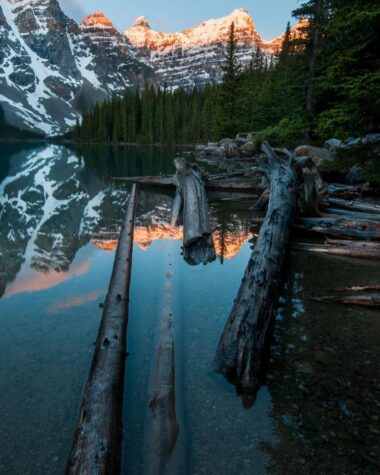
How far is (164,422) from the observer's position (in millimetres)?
3459

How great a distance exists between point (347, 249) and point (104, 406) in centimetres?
721

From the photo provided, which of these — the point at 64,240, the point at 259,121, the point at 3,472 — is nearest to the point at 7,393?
the point at 3,472

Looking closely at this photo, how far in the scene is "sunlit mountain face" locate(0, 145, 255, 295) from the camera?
308 inches

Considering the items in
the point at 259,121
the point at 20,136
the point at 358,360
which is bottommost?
the point at 358,360

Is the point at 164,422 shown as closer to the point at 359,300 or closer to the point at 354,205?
the point at 359,300

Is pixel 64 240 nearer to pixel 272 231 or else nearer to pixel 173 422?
pixel 272 231

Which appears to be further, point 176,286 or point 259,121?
point 259,121

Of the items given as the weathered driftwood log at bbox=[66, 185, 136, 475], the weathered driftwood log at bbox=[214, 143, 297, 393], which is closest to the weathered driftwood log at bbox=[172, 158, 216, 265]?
the weathered driftwood log at bbox=[214, 143, 297, 393]

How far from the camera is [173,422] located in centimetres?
350

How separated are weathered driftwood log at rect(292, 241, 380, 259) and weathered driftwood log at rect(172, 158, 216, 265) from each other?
91.2 inches

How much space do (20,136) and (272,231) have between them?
661 ft

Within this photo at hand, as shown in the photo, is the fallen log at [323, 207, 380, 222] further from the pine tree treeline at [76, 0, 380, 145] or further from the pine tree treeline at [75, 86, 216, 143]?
the pine tree treeline at [75, 86, 216, 143]

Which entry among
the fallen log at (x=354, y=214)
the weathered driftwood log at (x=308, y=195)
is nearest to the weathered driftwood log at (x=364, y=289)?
the fallen log at (x=354, y=214)

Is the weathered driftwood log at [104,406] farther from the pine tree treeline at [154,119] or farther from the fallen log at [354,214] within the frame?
the pine tree treeline at [154,119]
